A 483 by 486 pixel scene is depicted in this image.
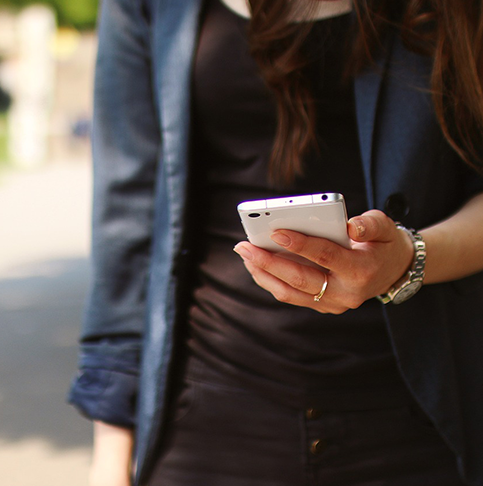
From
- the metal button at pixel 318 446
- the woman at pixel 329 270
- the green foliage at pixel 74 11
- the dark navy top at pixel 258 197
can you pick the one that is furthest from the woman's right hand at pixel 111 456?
the green foliage at pixel 74 11

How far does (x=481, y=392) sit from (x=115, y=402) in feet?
2.39

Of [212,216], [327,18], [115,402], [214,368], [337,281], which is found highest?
[327,18]

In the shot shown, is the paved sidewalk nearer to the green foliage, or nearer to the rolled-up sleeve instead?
the rolled-up sleeve

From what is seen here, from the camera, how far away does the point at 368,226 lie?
114cm

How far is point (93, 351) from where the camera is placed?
5.40 ft

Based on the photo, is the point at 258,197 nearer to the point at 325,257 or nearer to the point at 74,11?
the point at 325,257

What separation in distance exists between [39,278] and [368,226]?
276 inches

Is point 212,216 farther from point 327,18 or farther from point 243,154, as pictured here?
point 327,18

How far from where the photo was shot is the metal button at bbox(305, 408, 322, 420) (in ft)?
4.60

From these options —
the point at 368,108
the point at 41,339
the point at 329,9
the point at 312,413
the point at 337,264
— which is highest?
the point at 329,9

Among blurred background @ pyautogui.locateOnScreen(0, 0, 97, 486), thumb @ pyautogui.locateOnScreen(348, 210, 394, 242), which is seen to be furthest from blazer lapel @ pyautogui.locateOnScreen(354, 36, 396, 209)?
blurred background @ pyautogui.locateOnScreen(0, 0, 97, 486)

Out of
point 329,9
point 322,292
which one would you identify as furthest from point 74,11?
point 322,292

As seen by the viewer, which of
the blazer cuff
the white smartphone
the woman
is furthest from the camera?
the blazer cuff

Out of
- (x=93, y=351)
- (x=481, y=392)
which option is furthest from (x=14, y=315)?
(x=481, y=392)
